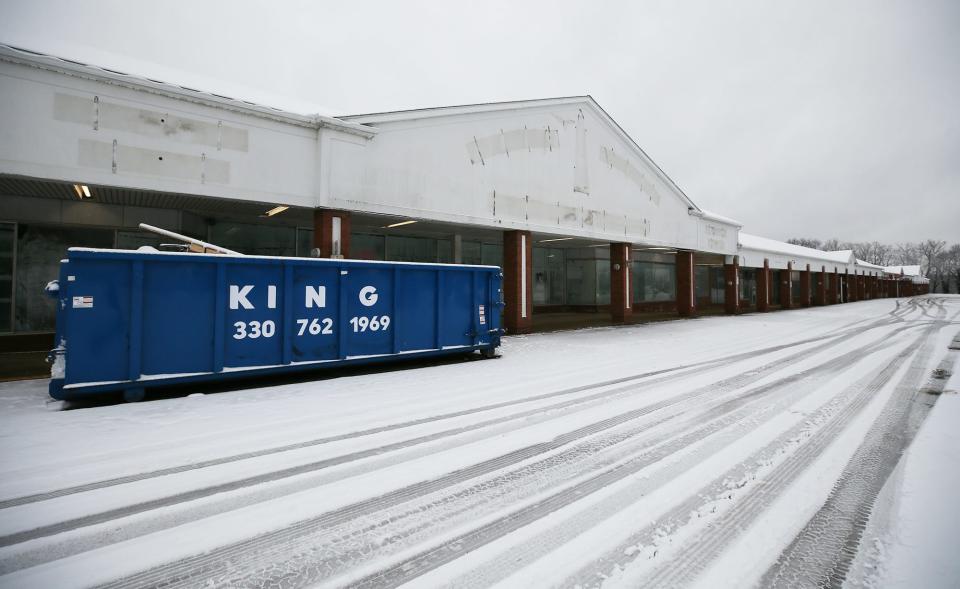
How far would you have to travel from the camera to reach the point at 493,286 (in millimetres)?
12094

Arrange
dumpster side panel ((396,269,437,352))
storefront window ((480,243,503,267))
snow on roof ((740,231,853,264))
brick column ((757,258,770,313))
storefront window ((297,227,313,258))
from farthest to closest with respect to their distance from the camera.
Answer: snow on roof ((740,231,853,264)) < brick column ((757,258,770,313)) < storefront window ((480,243,503,267)) < storefront window ((297,227,313,258)) < dumpster side panel ((396,269,437,352))

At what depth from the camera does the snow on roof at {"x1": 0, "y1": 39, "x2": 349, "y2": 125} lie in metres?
9.04

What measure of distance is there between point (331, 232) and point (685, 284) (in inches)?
898

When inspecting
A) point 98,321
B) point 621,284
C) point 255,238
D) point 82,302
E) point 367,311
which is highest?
point 255,238

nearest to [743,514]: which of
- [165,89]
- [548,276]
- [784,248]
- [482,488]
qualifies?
[482,488]

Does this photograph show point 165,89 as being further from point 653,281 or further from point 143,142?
point 653,281

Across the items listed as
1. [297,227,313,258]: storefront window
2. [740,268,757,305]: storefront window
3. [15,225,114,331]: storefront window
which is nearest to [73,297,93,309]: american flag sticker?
[15,225,114,331]: storefront window

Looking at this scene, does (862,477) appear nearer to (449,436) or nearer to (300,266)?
(449,436)

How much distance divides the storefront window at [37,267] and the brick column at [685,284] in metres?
29.5

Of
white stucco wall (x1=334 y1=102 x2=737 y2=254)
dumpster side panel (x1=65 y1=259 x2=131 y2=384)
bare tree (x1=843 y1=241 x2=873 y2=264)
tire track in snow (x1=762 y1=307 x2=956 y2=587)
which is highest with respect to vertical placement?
bare tree (x1=843 y1=241 x2=873 y2=264)

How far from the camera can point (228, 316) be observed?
26.0 feet

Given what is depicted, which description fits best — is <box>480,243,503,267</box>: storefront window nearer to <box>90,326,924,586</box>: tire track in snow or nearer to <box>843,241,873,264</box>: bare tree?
<box>90,326,924,586</box>: tire track in snow

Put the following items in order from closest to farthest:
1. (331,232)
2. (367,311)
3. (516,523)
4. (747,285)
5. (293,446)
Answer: (516,523), (293,446), (367,311), (331,232), (747,285)

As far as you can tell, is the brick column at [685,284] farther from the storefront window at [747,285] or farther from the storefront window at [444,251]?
the storefront window at [747,285]
